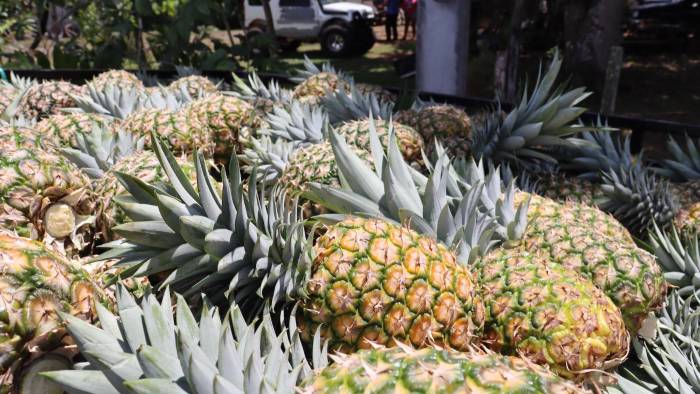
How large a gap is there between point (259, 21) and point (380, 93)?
11925 millimetres

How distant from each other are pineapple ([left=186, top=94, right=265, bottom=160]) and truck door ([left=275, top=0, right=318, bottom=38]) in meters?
13.8

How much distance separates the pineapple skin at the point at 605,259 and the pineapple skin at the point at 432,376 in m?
0.83

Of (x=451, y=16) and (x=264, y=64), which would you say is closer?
(x=451, y=16)

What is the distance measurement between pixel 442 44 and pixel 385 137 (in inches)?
105

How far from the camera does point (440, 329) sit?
4.95ft

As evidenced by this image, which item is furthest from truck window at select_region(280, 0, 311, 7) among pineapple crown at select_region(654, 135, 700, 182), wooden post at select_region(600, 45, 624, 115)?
pineapple crown at select_region(654, 135, 700, 182)

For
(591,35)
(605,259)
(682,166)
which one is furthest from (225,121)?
(591,35)

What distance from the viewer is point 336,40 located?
16.3 metres

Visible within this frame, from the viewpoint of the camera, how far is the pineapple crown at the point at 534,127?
2691 millimetres

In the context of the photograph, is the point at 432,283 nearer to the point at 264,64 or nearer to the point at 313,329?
the point at 313,329

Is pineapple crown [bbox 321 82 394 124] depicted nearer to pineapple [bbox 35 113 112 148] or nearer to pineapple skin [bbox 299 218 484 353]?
pineapple [bbox 35 113 112 148]

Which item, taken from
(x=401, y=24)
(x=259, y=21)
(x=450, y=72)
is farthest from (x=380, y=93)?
(x=401, y=24)

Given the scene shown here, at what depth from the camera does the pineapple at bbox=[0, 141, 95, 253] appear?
75.7 inches

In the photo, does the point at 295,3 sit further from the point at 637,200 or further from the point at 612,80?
the point at 637,200
